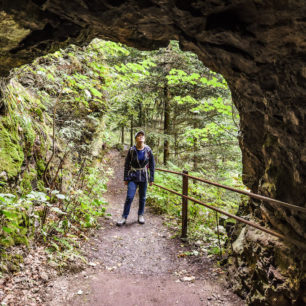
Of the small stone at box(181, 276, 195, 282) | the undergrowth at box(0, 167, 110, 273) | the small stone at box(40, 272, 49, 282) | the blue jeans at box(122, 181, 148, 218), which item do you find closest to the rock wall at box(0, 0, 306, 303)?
the small stone at box(181, 276, 195, 282)

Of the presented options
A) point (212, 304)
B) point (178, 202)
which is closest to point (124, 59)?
point (178, 202)

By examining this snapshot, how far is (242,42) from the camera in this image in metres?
2.44

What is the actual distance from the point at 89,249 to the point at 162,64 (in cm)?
860

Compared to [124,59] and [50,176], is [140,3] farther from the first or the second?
[124,59]

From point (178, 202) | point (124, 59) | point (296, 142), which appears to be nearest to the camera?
point (296, 142)

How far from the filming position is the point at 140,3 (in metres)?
2.32

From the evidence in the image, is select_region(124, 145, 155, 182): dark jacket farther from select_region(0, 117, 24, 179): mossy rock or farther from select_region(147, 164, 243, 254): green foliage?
select_region(0, 117, 24, 179): mossy rock

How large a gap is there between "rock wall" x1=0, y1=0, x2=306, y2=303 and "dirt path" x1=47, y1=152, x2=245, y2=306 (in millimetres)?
851

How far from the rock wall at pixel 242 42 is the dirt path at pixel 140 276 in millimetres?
851

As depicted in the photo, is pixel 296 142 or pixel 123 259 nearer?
pixel 296 142

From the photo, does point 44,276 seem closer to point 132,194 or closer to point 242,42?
point 132,194

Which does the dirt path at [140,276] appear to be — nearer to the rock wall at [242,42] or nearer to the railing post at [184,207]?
A: the railing post at [184,207]

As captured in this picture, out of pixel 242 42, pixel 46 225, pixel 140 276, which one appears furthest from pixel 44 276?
pixel 242 42

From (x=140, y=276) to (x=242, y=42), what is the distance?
3.91m
